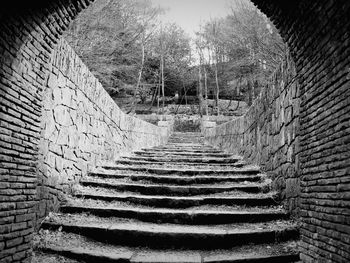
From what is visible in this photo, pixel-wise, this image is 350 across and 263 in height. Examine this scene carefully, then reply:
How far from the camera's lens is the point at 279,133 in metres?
4.72

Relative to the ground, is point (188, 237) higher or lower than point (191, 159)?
lower

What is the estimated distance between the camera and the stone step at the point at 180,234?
11.7ft

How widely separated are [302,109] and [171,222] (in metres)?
2.19

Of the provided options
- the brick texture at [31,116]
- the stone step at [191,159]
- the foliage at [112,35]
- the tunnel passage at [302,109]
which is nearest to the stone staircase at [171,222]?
the brick texture at [31,116]

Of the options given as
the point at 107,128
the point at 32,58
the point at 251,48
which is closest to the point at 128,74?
the point at 251,48

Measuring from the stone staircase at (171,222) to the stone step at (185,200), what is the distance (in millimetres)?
14

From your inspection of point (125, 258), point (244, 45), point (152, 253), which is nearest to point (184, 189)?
point (152, 253)

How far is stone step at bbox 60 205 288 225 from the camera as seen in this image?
4051 millimetres

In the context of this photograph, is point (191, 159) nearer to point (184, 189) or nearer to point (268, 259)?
point (184, 189)

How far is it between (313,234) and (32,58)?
123 inches

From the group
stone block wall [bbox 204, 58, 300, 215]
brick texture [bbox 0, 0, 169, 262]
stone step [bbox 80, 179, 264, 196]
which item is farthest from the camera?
stone step [bbox 80, 179, 264, 196]

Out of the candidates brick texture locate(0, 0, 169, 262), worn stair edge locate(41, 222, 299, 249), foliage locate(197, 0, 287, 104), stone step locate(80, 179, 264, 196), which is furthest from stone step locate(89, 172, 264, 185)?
foliage locate(197, 0, 287, 104)

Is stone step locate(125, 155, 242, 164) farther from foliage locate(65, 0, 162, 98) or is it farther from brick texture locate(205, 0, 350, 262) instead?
foliage locate(65, 0, 162, 98)

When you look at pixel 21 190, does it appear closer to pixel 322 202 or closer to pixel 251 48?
pixel 322 202
